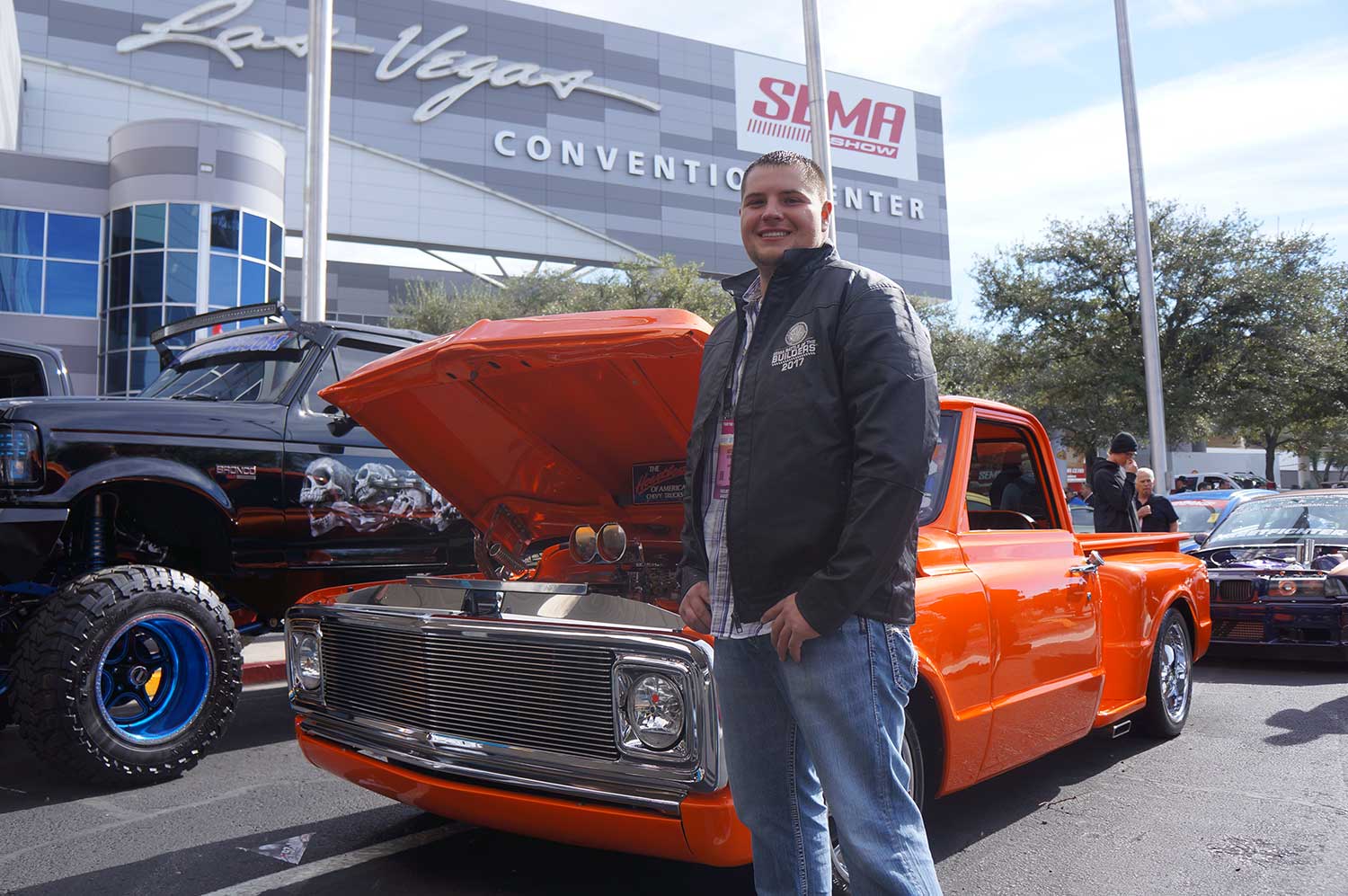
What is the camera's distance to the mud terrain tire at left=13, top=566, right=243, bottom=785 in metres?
4.29

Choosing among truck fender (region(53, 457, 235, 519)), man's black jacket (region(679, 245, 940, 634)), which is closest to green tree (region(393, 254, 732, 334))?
truck fender (region(53, 457, 235, 519))

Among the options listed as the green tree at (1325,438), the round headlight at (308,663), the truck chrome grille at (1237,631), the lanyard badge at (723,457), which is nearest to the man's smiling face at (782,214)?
the lanyard badge at (723,457)

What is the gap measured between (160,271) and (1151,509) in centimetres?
2276

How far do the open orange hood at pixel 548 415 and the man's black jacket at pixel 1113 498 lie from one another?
5118 millimetres

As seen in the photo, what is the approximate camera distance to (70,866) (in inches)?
141

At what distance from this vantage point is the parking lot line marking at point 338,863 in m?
3.36

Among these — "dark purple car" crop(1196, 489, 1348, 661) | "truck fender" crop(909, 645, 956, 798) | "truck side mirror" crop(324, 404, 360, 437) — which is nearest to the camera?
"truck fender" crop(909, 645, 956, 798)

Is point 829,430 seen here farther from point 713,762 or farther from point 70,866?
point 70,866

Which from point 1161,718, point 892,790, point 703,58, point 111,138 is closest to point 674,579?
point 892,790

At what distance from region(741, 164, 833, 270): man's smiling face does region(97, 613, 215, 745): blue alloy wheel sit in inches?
→ 144

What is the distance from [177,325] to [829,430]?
17.4 ft

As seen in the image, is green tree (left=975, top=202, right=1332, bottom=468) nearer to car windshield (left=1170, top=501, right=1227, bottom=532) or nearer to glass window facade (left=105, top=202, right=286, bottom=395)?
car windshield (left=1170, top=501, right=1227, bottom=532)

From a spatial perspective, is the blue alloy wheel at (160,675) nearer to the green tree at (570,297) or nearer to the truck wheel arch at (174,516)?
the truck wheel arch at (174,516)

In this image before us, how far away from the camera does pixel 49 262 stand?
2475 cm
